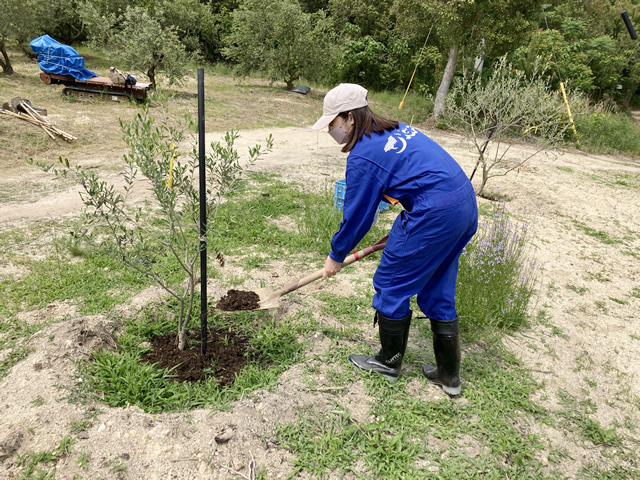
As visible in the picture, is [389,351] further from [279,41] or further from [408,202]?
[279,41]

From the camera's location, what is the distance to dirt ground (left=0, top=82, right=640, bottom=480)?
2.08m

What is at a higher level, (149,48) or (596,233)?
(149,48)

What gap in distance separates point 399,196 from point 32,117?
8644mm

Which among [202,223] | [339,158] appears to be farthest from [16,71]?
[202,223]

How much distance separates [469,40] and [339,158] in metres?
7.47

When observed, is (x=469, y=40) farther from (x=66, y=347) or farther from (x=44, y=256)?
(x=66, y=347)

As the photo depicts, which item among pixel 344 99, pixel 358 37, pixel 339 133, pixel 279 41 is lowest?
pixel 339 133

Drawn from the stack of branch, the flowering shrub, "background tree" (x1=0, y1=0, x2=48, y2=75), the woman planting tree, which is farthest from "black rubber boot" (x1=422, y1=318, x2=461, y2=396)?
"background tree" (x1=0, y1=0, x2=48, y2=75)

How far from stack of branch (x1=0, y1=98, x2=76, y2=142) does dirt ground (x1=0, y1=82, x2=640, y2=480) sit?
1436 millimetres

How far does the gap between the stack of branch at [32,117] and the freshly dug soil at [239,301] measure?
6639mm

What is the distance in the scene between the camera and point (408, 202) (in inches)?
93.7

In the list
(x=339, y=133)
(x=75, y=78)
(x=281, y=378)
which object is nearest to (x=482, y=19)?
(x=75, y=78)

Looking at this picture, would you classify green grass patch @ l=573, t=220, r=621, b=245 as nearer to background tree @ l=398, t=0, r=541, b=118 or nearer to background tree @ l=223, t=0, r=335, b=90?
background tree @ l=398, t=0, r=541, b=118

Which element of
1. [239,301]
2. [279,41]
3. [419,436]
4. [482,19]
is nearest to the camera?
[419,436]
